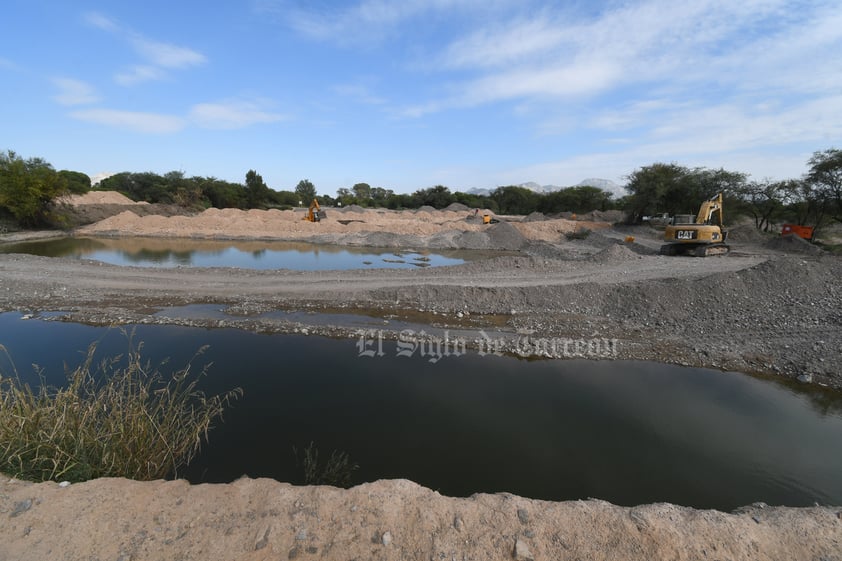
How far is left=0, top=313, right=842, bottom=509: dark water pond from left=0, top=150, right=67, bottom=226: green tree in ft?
96.0

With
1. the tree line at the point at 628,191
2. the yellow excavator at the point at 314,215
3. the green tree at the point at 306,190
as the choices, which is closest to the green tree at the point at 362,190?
the green tree at the point at 306,190

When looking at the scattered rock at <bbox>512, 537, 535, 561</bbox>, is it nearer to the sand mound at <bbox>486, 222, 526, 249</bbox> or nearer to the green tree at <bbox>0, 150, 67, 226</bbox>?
the sand mound at <bbox>486, 222, 526, 249</bbox>

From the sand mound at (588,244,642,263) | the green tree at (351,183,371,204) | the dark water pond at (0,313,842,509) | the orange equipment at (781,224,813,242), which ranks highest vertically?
the green tree at (351,183,371,204)

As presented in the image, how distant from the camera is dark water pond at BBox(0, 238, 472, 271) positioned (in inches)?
800

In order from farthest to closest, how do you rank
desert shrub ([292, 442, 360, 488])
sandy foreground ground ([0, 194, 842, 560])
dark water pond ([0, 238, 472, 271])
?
1. dark water pond ([0, 238, 472, 271])
2. desert shrub ([292, 442, 360, 488])
3. sandy foreground ground ([0, 194, 842, 560])

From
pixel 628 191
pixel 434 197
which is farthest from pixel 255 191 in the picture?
pixel 628 191

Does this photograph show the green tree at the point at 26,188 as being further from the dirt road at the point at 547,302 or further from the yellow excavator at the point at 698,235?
the yellow excavator at the point at 698,235

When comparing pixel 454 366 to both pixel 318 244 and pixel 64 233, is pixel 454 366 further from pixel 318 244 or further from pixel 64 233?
pixel 64 233

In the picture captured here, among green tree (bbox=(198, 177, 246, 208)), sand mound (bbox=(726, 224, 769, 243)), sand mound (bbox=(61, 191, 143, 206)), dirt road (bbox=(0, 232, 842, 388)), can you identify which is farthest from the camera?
green tree (bbox=(198, 177, 246, 208))

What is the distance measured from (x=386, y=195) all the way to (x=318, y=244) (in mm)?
72349

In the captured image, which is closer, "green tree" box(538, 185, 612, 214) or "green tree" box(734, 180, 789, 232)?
"green tree" box(734, 180, 789, 232)

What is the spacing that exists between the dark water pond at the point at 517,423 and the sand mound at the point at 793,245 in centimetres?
2206

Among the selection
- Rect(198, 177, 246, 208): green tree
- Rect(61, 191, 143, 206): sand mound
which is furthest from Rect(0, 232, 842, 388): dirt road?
Rect(198, 177, 246, 208): green tree

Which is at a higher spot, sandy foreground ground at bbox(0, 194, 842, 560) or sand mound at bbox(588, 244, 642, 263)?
sand mound at bbox(588, 244, 642, 263)
